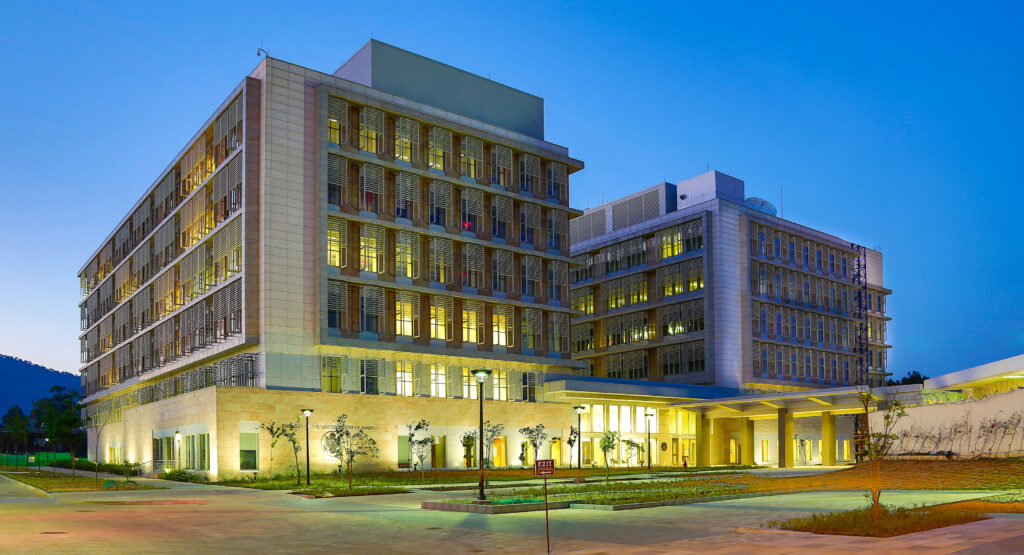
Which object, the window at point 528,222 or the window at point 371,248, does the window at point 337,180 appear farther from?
the window at point 528,222

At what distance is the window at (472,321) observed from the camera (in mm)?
75500

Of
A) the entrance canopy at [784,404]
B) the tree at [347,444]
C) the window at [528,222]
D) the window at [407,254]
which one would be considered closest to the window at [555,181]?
the window at [528,222]

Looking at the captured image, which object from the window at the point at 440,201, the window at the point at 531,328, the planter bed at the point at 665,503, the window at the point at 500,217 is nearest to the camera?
the planter bed at the point at 665,503

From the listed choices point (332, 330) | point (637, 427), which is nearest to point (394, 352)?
point (332, 330)

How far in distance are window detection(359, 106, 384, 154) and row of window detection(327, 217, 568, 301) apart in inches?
248

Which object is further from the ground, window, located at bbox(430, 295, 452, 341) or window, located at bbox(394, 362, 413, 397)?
window, located at bbox(430, 295, 452, 341)

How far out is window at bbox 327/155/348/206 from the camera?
224 ft

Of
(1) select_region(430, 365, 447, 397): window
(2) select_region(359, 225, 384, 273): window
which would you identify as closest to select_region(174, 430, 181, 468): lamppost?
(2) select_region(359, 225, 384, 273): window

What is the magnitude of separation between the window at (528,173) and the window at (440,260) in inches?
395

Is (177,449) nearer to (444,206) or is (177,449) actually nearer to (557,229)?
(444,206)

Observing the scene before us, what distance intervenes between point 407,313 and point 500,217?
1300cm

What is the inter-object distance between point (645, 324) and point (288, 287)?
50.8 meters

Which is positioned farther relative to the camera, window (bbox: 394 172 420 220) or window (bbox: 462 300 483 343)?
window (bbox: 462 300 483 343)

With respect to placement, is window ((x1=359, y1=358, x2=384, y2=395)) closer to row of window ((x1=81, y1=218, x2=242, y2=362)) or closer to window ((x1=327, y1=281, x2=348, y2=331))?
window ((x1=327, y1=281, x2=348, y2=331))
